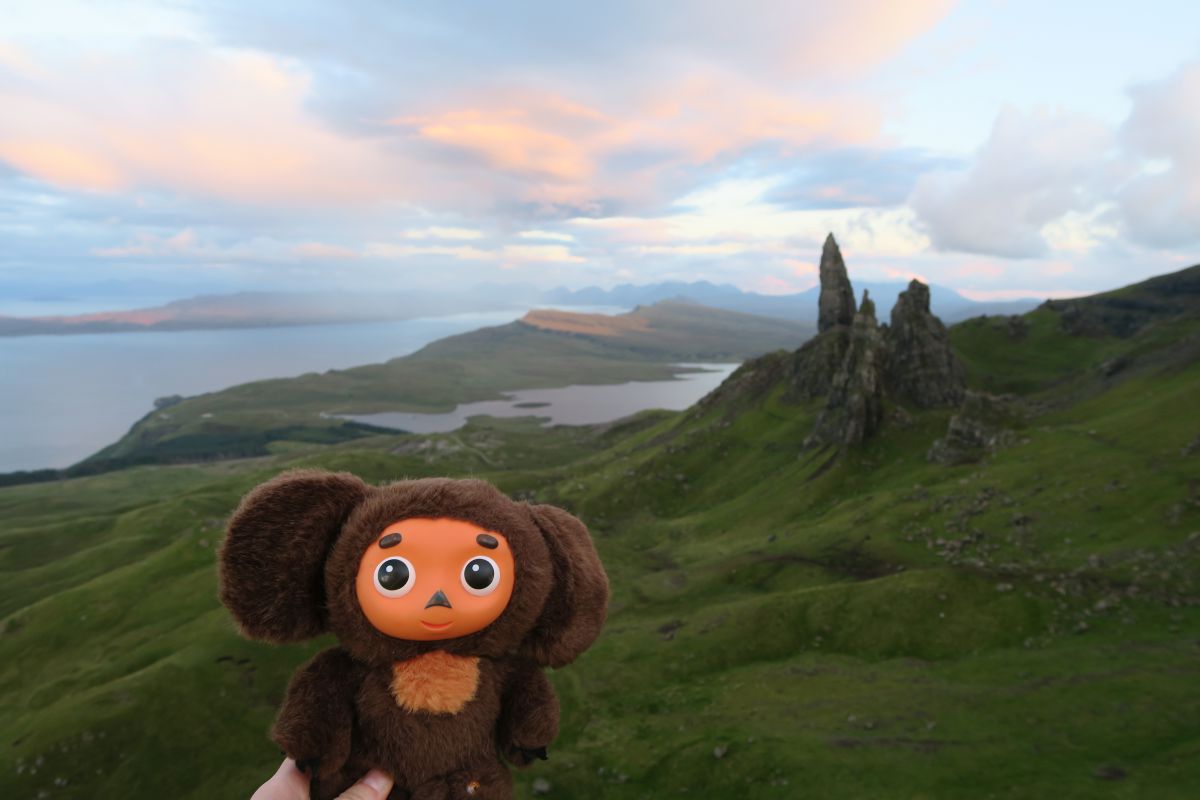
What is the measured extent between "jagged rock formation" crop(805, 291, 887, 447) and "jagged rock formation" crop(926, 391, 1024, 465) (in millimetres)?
7674

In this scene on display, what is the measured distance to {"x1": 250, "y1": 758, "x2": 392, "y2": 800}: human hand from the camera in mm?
5836

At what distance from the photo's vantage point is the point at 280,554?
6262mm

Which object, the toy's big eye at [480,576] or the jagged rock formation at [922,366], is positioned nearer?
the toy's big eye at [480,576]

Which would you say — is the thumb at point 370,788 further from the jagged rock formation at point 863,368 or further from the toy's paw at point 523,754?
the jagged rock formation at point 863,368

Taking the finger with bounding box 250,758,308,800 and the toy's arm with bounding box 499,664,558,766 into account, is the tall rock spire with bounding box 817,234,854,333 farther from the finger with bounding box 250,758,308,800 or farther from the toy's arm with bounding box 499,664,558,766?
the finger with bounding box 250,758,308,800

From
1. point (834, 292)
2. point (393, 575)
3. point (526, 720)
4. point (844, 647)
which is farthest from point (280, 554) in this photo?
point (834, 292)

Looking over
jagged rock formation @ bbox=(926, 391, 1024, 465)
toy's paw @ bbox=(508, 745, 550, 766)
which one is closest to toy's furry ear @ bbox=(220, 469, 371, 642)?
toy's paw @ bbox=(508, 745, 550, 766)

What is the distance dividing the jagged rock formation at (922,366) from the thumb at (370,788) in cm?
7350

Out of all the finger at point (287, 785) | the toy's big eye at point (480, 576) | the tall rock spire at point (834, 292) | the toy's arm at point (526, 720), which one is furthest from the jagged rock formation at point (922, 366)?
the finger at point (287, 785)

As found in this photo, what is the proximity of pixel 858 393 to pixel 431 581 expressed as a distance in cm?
6602

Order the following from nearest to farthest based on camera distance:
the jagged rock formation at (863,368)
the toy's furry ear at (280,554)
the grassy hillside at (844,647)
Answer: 1. the toy's furry ear at (280,554)
2. the grassy hillside at (844,647)
3. the jagged rock formation at (863,368)

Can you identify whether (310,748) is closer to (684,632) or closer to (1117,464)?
(684,632)

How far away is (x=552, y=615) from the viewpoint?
689 centimetres

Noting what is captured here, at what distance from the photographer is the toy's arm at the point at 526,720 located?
6812 millimetres
